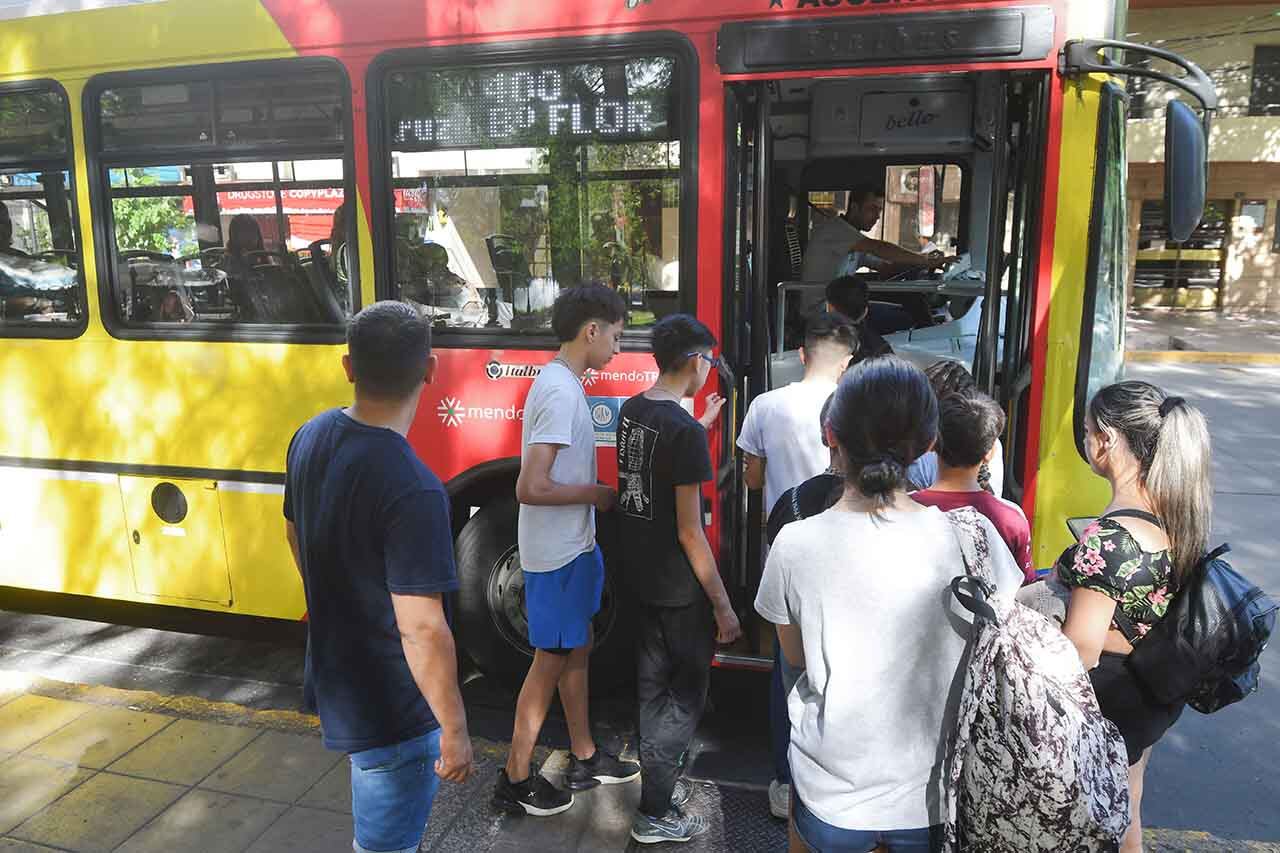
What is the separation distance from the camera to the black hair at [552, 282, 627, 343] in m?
3.04

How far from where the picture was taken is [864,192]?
19.7 feet

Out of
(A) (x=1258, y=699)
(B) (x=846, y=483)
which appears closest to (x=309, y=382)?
(B) (x=846, y=483)

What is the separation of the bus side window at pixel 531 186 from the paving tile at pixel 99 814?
2.13 meters

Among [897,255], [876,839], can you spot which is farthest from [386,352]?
[897,255]

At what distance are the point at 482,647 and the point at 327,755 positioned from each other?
0.77 meters

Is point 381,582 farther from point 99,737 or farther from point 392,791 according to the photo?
point 99,737

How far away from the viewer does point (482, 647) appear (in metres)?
4.21

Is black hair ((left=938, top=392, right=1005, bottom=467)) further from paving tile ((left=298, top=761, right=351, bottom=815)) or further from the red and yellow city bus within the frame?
paving tile ((left=298, top=761, right=351, bottom=815))

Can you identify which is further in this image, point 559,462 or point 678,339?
point 559,462

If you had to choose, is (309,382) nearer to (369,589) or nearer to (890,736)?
(369,589)

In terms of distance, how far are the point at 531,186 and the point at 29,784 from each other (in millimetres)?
3002

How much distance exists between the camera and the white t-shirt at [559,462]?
3014 mm

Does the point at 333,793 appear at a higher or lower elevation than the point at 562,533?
lower

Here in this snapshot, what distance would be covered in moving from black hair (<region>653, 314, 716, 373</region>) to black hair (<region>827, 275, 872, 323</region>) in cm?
143
